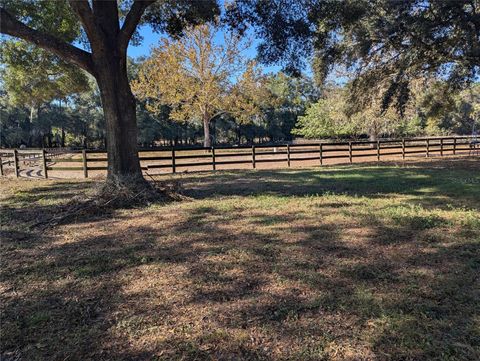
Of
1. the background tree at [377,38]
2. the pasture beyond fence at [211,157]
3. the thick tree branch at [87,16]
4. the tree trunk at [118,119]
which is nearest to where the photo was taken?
the thick tree branch at [87,16]

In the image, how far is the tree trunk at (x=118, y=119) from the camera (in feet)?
25.1

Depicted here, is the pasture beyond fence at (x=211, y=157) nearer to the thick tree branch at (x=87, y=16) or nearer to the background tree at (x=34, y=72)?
the background tree at (x=34, y=72)

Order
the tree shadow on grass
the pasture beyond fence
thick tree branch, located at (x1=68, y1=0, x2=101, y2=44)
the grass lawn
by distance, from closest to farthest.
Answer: the grass lawn → thick tree branch, located at (x1=68, y1=0, x2=101, y2=44) → the tree shadow on grass → the pasture beyond fence

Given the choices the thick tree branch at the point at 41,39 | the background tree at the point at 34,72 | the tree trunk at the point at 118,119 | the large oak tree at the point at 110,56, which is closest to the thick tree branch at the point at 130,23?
the large oak tree at the point at 110,56

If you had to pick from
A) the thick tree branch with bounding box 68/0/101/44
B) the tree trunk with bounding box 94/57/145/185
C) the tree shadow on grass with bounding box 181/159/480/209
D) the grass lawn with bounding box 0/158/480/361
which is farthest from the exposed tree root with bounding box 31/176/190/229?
the thick tree branch with bounding box 68/0/101/44

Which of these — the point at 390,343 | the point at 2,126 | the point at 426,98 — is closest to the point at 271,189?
the point at 390,343

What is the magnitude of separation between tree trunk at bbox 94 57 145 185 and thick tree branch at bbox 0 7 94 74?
313mm

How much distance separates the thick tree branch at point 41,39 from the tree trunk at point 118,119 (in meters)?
0.31

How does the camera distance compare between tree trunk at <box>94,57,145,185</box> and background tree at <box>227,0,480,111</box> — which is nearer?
tree trunk at <box>94,57,145,185</box>

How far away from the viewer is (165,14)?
10.5 metres

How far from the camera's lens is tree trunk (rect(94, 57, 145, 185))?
7.64m

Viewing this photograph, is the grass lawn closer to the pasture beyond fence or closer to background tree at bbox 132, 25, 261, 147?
the pasture beyond fence

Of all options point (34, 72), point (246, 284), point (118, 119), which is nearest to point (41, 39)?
point (118, 119)

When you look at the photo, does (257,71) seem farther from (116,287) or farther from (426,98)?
(116,287)
